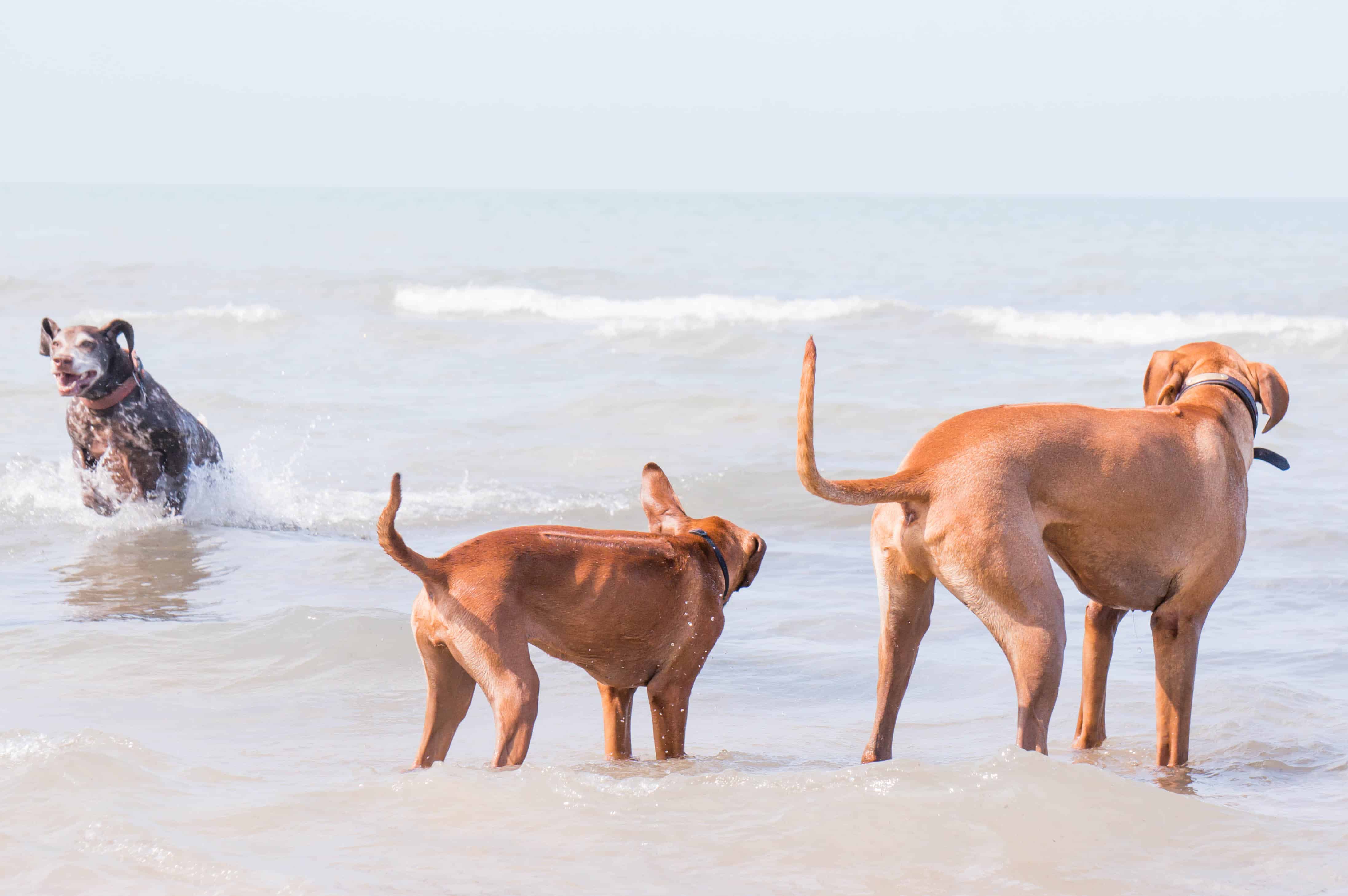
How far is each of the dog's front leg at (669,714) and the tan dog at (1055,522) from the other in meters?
0.54

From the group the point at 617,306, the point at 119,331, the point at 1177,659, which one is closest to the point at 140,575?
the point at 119,331

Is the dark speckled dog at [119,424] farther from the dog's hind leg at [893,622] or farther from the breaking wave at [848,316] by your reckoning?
the breaking wave at [848,316]

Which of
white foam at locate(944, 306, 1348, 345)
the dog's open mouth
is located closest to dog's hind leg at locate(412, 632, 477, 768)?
the dog's open mouth

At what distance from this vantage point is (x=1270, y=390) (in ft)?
13.4

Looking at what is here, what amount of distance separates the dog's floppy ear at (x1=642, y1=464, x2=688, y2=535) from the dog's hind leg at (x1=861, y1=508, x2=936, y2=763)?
0.66 m

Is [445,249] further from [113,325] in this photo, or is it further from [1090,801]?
[1090,801]

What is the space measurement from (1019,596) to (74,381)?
5.96 meters

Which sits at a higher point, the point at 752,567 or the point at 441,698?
the point at 752,567

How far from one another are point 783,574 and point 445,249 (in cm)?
3215

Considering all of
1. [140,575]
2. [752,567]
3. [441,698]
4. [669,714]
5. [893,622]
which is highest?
[752,567]

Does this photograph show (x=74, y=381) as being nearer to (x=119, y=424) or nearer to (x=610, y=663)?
(x=119, y=424)

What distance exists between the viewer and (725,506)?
357 inches

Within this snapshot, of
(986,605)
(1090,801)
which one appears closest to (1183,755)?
(1090,801)

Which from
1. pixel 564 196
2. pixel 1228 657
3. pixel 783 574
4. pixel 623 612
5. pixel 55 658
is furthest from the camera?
pixel 564 196
